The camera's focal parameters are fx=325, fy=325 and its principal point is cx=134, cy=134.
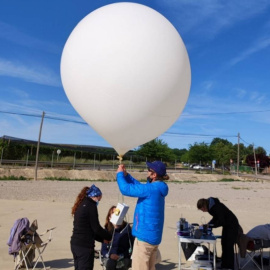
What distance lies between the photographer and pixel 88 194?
142 inches

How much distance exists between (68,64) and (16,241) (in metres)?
2.48

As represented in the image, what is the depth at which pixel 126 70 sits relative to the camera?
3377mm

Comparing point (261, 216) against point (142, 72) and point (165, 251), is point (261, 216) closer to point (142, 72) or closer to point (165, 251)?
point (165, 251)

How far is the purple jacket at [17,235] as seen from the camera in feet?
14.3

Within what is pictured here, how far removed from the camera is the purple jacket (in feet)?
14.3

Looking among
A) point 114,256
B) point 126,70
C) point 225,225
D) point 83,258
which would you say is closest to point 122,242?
point 114,256

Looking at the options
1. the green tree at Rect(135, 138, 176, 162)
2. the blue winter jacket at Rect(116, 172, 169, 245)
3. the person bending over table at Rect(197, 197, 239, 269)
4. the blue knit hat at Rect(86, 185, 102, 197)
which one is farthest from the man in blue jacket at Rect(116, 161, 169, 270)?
the green tree at Rect(135, 138, 176, 162)

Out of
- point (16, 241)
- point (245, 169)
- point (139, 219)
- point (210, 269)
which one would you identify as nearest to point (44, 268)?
point (16, 241)

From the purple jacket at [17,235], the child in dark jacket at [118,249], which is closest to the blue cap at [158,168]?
the child in dark jacket at [118,249]

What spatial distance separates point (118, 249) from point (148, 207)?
4.05 ft

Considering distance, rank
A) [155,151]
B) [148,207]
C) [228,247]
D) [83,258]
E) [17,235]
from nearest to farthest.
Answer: [148,207], [83,258], [17,235], [228,247], [155,151]

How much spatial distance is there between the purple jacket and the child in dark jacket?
3.80 ft

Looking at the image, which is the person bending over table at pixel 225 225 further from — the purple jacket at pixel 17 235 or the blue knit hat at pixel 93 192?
the purple jacket at pixel 17 235

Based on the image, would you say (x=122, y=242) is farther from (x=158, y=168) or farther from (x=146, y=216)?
(x=158, y=168)
